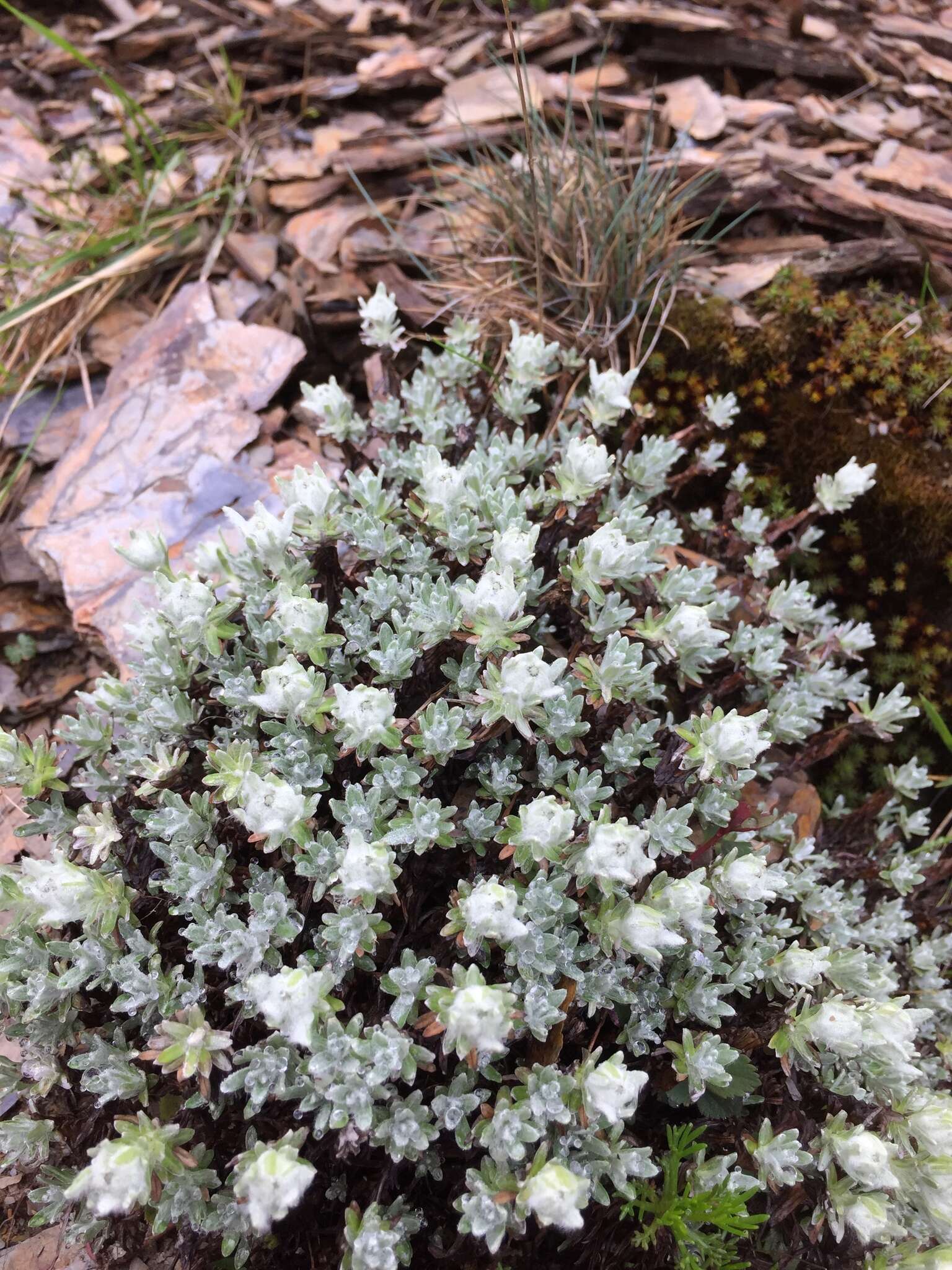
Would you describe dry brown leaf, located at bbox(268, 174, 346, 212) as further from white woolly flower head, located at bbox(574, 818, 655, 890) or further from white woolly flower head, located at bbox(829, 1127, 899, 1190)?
white woolly flower head, located at bbox(829, 1127, 899, 1190)

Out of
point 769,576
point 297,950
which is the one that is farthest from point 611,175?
point 297,950

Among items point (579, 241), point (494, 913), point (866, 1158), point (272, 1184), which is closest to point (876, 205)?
point (579, 241)

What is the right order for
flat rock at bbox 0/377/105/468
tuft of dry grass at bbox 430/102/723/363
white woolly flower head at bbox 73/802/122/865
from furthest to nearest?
flat rock at bbox 0/377/105/468
tuft of dry grass at bbox 430/102/723/363
white woolly flower head at bbox 73/802/122/865

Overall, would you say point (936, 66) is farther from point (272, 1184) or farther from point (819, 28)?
point (272, 1184)

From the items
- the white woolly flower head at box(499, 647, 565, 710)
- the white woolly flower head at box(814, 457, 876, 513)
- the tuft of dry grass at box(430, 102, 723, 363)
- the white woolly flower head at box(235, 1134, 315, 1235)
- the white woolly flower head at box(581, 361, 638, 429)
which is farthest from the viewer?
the tuft of dry grass at box(430, 102, 723, 363)

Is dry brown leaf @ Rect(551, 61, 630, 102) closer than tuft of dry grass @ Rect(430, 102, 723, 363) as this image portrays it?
No

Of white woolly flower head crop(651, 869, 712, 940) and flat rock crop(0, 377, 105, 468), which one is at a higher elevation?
flat rock crop(0, 377, 105, 468)

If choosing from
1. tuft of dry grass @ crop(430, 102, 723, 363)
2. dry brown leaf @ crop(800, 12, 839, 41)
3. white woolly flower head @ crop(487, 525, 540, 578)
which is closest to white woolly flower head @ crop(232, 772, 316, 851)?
white woolly flower head @ crop(487, 525, 540, 578)
